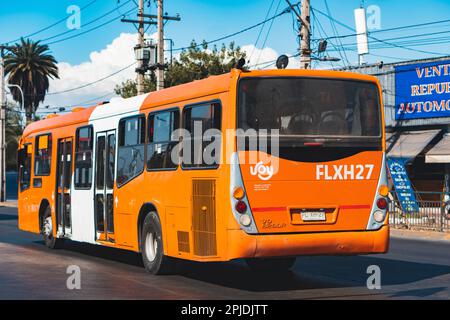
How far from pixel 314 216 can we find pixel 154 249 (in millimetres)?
3467

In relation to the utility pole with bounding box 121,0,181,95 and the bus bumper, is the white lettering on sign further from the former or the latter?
the utility pole with bounding box 121,0,181,95

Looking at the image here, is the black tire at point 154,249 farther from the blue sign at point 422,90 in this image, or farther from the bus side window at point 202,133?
the blue sign at point 422,90

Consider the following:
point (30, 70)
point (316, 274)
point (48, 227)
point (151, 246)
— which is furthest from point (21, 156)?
point (30, 70)

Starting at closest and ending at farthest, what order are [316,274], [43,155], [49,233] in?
[316,274]
[49,233]
[43,155]

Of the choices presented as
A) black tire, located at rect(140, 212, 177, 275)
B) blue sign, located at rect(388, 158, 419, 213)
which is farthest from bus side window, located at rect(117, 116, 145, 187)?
blue sign, located at rect(388, 158, 419, 213)

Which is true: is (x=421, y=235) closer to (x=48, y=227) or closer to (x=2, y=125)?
(x=48, y=227)

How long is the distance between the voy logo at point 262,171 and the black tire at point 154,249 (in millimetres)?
2768

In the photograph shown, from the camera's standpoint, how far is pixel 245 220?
12070 millimetres

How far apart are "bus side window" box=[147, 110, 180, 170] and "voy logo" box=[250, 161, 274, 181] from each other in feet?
6.62

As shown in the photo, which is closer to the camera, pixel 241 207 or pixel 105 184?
pixel 241 207

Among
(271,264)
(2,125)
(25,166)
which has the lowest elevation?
(271,264)

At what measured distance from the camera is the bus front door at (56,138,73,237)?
19348 mm

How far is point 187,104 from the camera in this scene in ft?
44.9

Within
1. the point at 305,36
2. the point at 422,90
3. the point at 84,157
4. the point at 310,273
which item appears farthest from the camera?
the point at 422,90
